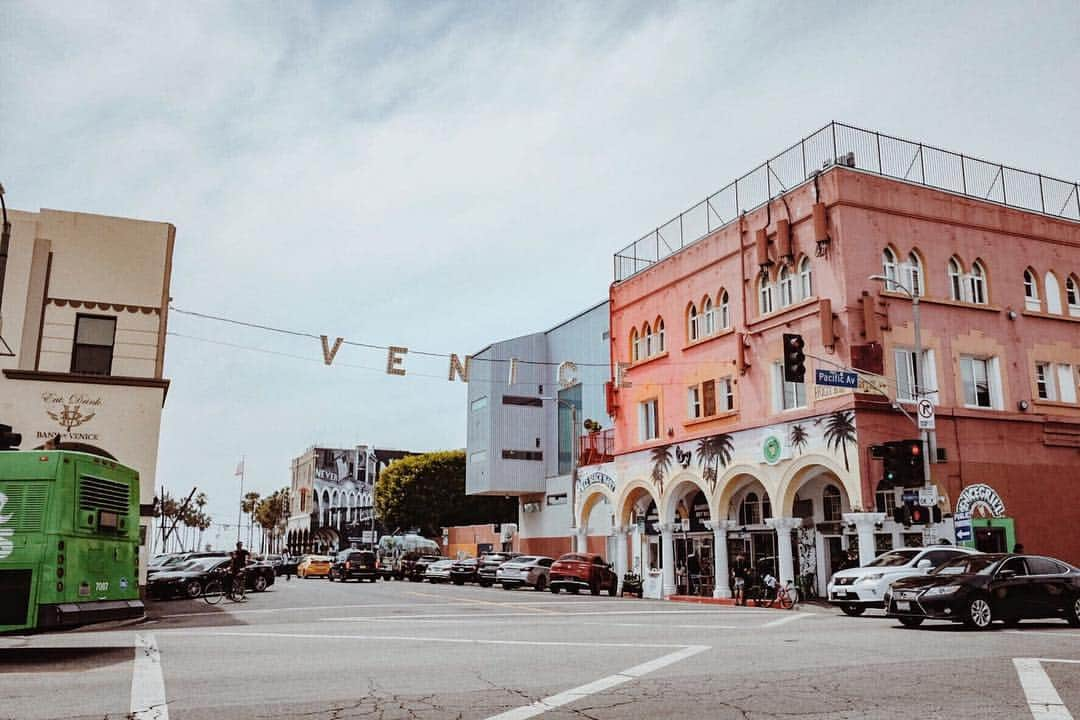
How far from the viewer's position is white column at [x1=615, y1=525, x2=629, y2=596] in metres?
38.4

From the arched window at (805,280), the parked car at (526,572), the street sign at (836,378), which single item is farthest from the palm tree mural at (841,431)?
the parked car at (526,572)

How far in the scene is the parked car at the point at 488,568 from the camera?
4231 cm

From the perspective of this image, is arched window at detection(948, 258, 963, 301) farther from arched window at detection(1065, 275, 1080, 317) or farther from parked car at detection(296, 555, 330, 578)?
parked car at detection(296, 555, 330, 578)

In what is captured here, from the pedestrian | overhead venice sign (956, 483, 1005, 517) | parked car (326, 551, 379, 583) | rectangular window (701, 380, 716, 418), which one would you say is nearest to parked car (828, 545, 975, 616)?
overhead venice sign (956, 483, 1005, 517)

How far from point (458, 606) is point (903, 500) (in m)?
11.8

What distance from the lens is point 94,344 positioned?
26516 millimetres

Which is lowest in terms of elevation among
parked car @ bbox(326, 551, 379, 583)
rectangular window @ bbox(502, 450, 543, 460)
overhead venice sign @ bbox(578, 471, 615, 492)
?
parked car @ bbox(326, 551, 379, 583)

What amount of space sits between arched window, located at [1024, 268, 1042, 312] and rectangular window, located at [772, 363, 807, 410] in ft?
27.9

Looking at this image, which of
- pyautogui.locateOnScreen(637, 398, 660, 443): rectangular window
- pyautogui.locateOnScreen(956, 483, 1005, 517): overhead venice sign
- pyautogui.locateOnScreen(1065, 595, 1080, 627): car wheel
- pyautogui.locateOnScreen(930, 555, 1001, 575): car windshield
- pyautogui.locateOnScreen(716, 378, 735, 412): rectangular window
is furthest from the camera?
pyautogui.locateOnScreen(637, 398, 660, 443): rectangular window

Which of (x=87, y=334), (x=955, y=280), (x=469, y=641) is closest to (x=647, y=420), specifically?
(x=955, y=280)

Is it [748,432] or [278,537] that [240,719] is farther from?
[278,537]

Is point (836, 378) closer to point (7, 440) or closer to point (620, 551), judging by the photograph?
point (620, 551)

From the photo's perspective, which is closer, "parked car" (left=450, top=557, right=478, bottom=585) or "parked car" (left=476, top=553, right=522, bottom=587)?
"parked car" (left=476, top=553, right=522, bottom=587)

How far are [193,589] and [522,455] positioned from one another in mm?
30169
